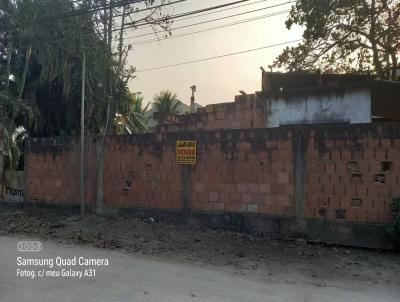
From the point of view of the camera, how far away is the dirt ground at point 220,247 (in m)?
6.39

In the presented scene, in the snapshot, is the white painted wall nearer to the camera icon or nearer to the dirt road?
the dirt road

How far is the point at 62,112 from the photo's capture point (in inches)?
603

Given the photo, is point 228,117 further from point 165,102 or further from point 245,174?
point 165,102

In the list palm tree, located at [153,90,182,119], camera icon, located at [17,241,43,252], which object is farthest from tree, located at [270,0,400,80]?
palm tree, located at [153,90,182,119]

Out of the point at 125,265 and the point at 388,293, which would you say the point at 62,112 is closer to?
the point at 125,265

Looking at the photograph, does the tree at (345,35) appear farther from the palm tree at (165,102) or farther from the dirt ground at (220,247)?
the palm tree at (165,102)

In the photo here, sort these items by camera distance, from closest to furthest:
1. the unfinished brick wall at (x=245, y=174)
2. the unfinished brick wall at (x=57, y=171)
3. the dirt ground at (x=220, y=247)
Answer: the dirt ground at (x=220, y=247) → the unfinished brick wall at (x=245, y=174) → the unfinished brick wall at (x=57, y=171)

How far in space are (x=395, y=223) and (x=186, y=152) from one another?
480cm

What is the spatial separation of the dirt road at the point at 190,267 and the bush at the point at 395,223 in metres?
0.33

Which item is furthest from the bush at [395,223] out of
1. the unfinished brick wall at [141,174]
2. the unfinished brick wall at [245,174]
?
the unfinished brick wall at [141,174]

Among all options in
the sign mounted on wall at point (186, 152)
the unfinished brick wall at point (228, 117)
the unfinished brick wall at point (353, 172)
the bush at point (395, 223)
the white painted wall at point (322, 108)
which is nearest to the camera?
the bush at point (395, 223)

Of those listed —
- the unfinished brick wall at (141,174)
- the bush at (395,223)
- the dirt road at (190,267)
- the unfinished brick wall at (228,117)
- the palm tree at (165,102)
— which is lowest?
the dirt road at (190,267)

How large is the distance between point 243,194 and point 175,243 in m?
1.90

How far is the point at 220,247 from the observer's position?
7.79 m
